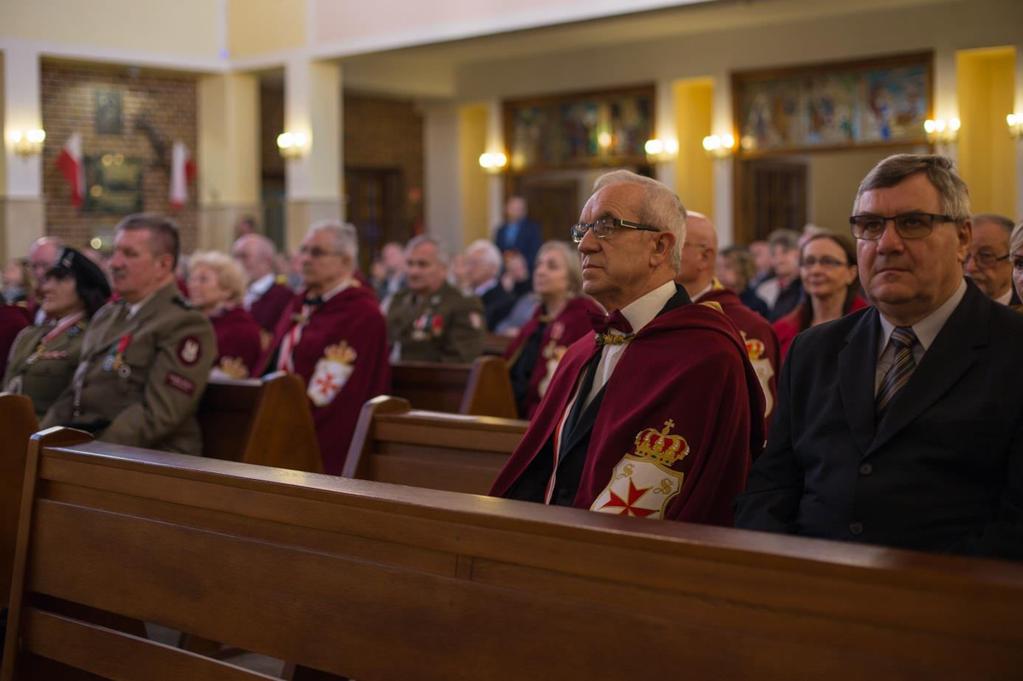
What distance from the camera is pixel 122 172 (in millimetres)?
17359

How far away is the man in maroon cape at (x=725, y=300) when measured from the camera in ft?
15.5

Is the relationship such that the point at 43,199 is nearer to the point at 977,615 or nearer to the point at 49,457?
the point at 49,457

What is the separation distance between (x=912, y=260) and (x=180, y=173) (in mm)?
16045

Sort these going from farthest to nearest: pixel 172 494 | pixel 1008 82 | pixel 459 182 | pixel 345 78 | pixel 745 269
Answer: pixel 459 182, pixel 345 78, pixel 1008 82, pixel 745 269, pixel 172 494

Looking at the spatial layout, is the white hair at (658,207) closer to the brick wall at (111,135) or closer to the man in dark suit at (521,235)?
the man in dark suit at (521,235)

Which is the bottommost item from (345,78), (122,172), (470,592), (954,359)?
(470,592)

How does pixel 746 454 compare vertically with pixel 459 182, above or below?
below

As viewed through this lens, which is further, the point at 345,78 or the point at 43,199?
the point at 345,78

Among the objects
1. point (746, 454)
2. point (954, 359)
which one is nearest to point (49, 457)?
point (746, 454)

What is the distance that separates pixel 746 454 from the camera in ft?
9.84

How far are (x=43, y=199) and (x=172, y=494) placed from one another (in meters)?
14.3

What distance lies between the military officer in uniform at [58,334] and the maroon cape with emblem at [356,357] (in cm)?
102

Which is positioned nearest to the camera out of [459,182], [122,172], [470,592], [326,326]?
[470,592]

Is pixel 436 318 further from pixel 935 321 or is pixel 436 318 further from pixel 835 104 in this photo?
pixel 835 104
